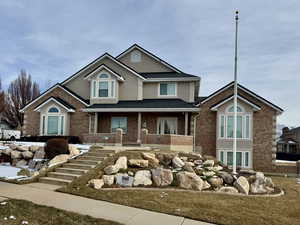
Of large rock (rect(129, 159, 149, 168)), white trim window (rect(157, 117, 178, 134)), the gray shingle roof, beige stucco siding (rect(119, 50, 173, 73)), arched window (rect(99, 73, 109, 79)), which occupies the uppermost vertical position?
beige stucco siding (rect(119, 50, 173, 73))

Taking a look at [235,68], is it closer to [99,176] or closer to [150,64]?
[99,176]

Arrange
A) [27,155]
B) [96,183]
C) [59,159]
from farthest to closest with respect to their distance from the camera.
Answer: [27,155]
[59,159]
[96,183]

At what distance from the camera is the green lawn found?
5836mm

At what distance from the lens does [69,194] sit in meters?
8.74

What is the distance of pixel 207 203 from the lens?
8.16 m

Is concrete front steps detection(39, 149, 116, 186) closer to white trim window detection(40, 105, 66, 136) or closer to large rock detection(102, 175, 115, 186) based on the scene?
large rock detection(102, 175, 115, 186)

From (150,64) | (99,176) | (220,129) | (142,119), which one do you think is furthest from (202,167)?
(150,64)

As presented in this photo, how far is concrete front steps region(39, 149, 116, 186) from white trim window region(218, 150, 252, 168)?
10995mm

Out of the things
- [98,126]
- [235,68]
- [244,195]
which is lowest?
[244,195]

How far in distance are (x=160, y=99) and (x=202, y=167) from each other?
11.0 metres

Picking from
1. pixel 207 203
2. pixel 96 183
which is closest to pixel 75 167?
pixel 96 183

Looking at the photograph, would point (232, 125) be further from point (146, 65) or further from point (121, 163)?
point (121, 163)

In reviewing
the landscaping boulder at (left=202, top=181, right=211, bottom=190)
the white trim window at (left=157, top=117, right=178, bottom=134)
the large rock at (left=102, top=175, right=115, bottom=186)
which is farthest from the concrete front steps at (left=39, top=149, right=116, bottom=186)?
the white trim window at (left=157, top=117, right=178, bottom=134)

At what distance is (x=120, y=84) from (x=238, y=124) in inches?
425
